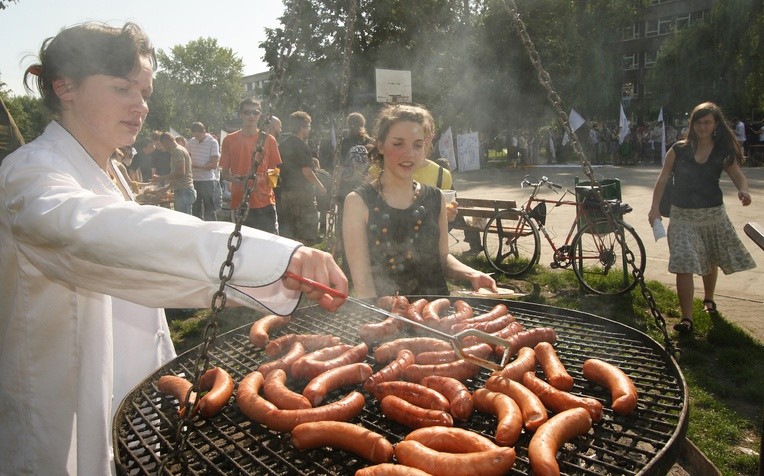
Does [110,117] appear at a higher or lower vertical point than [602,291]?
higher

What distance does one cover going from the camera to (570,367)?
237 centimetres

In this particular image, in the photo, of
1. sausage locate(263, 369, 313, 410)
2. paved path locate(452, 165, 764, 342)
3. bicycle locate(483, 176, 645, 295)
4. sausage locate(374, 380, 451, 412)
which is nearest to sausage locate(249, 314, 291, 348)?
sausage locate(263, 369, 313, 410)

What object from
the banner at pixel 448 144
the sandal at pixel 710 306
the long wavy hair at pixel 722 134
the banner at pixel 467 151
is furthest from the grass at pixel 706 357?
the banner at pixel 467 151

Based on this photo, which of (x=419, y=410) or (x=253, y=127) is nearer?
(x=419, y=410)

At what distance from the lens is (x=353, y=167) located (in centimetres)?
748

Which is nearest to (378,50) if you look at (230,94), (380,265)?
(380,265)

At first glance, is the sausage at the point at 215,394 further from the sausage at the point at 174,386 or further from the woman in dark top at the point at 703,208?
the woman in dark top at the point at 703,208

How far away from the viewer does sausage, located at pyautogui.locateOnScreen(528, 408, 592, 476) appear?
150 cm

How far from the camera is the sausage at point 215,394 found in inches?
77.9

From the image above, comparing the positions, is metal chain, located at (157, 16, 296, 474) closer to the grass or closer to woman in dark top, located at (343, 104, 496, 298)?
woman in dark top, located at (343, 104, 496, 298)

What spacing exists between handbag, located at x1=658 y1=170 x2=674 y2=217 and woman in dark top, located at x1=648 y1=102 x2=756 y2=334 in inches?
4.7

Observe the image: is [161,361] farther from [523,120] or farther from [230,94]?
[230,94]

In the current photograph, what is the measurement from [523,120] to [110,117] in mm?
28307

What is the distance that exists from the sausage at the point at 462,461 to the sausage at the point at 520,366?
1.82 ft
